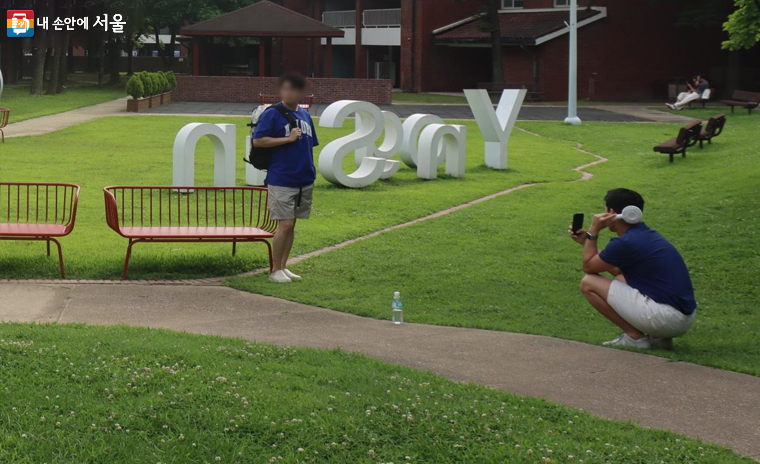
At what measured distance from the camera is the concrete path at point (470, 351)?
6.07m

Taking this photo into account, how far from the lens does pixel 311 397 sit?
18.5ft

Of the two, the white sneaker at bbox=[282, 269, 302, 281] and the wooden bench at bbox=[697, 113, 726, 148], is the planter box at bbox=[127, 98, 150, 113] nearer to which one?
the wooden bench at bbox=[697, 113, 726, 148]

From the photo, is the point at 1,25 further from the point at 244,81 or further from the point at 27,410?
the point at 27,410

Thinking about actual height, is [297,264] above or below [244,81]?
below

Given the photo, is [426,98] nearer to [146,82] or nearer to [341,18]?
[341,18]

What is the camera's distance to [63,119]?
32.0 metres

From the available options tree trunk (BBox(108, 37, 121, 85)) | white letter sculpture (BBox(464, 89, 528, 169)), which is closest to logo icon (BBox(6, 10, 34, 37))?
tree trunk (BBox(108, 37, 121, 85))

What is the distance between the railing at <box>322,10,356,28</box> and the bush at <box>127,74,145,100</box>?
24816mm

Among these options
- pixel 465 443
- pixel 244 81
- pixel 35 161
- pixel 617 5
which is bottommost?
pixel 465 443

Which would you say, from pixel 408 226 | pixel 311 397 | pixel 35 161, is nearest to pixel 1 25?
pixel 35 161

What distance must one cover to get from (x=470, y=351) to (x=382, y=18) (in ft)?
170

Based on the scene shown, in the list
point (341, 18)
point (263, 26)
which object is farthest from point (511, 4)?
point (263, 26)

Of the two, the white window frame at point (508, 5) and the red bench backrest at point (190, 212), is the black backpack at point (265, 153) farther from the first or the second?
the white window frame at point (508, 5)

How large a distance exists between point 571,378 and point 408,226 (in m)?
7.20
